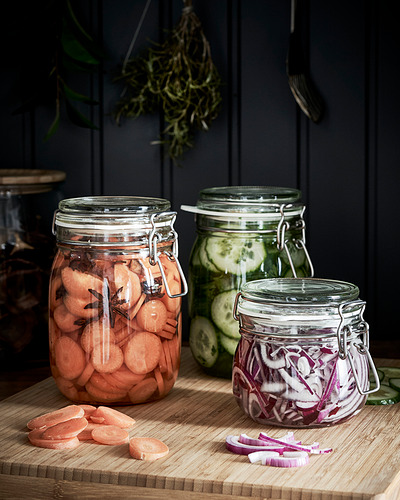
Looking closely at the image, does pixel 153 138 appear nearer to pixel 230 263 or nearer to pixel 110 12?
pixel 110 12

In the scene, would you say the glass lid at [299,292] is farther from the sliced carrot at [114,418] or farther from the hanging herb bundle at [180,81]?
the hanging herb bundle at [180,81]

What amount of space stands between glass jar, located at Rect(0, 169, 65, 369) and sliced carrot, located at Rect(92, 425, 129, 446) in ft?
1.44

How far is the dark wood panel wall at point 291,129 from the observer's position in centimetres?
138

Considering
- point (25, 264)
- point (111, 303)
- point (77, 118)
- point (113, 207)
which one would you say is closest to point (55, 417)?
point (111, 303)

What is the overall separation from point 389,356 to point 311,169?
1.23 ft

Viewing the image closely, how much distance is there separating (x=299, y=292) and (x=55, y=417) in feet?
1.09

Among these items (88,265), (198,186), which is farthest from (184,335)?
(88,265)

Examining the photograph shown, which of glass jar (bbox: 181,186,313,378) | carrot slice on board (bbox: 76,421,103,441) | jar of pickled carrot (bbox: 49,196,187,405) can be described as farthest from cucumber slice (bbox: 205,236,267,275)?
carrot slice on board (bbox: 76,421,103,441)

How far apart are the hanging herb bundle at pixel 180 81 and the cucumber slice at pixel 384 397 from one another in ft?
2.00

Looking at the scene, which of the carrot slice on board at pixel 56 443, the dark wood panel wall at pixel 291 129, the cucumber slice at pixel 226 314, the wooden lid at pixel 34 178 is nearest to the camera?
the carrot slice on board at pixel 56 443

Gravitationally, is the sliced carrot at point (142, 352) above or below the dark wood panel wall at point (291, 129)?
below

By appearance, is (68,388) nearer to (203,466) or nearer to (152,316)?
(152,316)

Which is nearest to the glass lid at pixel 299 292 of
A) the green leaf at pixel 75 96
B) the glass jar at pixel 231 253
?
the glass jar at pixel 231 253

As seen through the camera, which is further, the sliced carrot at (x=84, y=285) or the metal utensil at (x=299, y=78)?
the metal utensil at (x=299, y=78)
